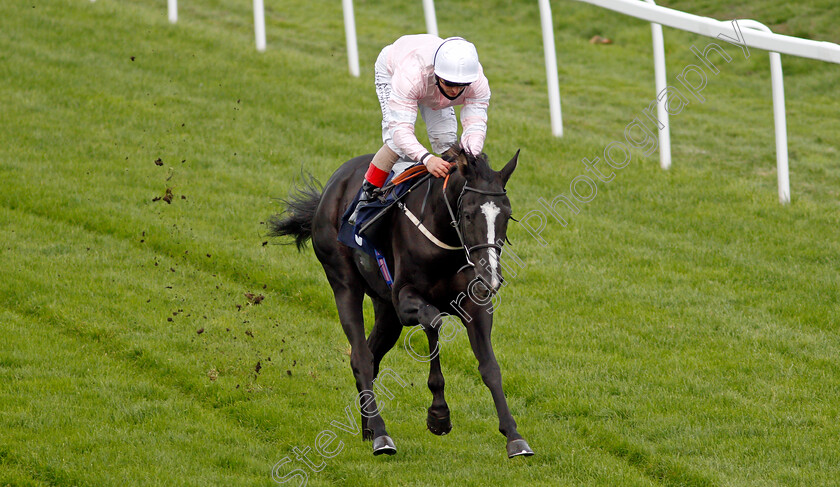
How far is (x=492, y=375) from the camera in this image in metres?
5.59

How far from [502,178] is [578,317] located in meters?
3.51

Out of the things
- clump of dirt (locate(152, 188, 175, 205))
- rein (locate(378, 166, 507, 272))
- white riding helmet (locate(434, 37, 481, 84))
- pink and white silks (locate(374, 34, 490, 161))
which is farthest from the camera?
clump of dirt (locate(152, 188, 175, 205))

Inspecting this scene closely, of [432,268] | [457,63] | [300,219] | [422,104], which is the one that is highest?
[457,63]

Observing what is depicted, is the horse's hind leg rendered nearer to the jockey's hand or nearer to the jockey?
the jockey

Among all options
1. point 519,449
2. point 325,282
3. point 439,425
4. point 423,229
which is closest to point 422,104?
point 423,229

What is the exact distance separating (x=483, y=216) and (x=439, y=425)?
157cm

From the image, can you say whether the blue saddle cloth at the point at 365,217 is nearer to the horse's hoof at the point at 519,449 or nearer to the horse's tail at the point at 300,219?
the horse's tail at the point at 300,219

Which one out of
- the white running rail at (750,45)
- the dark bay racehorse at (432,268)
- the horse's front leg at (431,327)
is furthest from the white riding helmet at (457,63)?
the white running rail at (750,45)

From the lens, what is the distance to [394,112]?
19.4 ft

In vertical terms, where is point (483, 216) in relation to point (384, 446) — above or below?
above

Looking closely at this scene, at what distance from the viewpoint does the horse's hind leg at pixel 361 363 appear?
6.07m

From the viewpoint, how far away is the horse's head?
5.04 meters

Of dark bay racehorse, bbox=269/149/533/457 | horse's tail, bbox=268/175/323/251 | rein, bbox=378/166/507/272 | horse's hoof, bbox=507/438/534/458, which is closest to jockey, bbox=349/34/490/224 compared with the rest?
rein, bbox=378/166/507/272

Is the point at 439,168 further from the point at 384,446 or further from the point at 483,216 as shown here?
the point at 384,446
